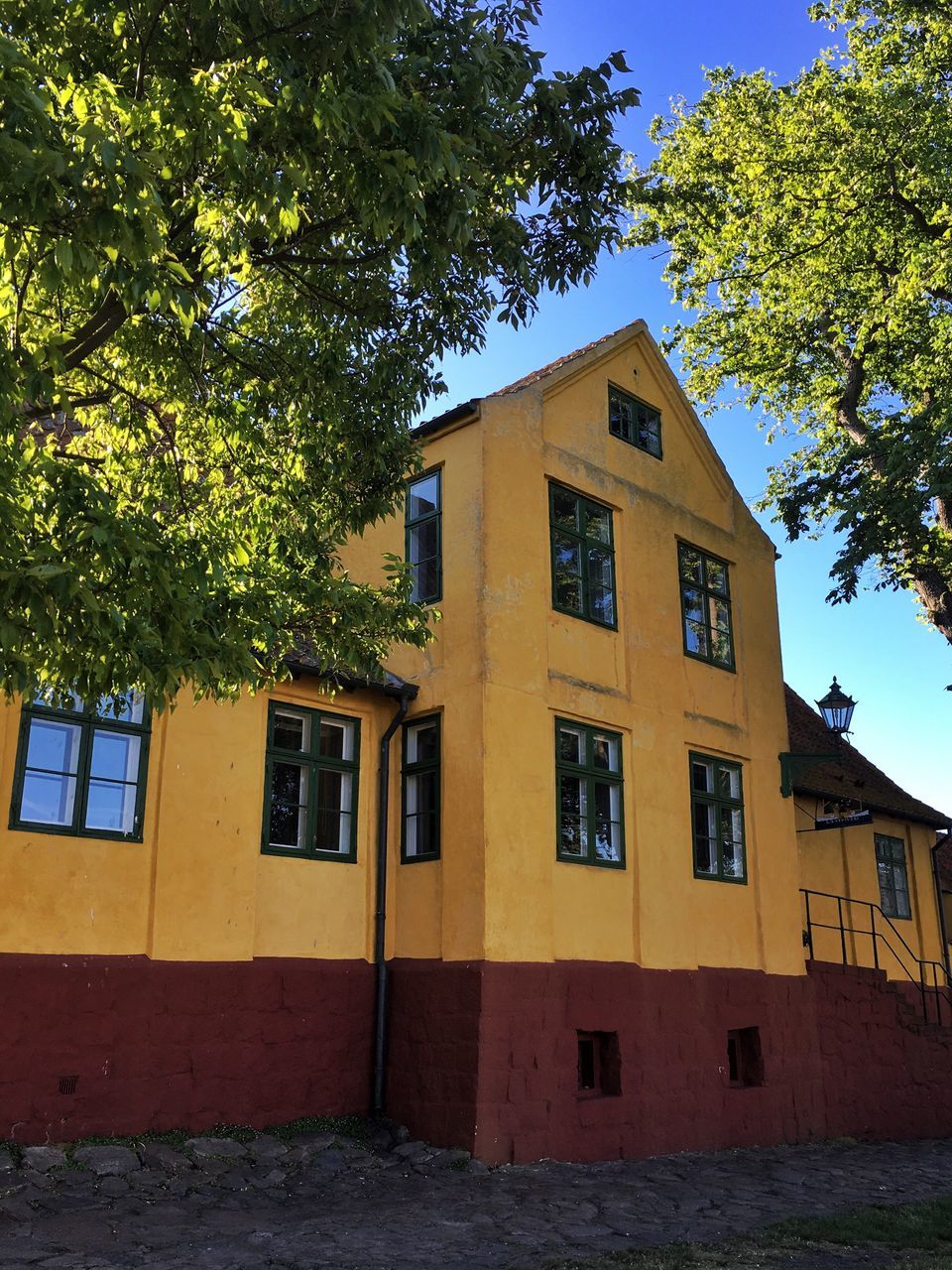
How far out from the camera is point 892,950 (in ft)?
61.4

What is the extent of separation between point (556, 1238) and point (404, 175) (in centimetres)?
716

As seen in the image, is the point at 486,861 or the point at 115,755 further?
the point at 486,861

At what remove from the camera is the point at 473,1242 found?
26.0 feet

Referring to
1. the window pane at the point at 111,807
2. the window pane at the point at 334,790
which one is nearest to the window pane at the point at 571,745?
the window pane at the point at 334,790

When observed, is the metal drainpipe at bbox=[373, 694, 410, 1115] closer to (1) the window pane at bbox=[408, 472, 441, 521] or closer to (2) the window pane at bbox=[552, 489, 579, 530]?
(1) the window pane at bbox=[408, 472, 441, 521]

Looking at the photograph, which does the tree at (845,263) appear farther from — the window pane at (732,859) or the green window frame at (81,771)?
the green window frame at (81,771)

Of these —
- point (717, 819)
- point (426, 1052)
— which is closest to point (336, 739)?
point (426, 1052)

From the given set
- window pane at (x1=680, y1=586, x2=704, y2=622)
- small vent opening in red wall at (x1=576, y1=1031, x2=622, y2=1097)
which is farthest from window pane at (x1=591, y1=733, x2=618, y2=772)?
small vent opening in red wall at (x1=576, y1=1031, x2=622, y2=1097)

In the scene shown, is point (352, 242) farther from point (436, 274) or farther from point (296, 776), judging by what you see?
point (296, 776)

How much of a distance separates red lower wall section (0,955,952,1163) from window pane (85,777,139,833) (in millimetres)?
1167

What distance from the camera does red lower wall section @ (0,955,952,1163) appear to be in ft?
31.1

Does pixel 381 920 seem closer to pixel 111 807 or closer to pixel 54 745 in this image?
pixel 111 807

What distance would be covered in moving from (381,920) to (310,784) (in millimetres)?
1660

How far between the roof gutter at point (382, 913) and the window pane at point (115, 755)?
119 inches
